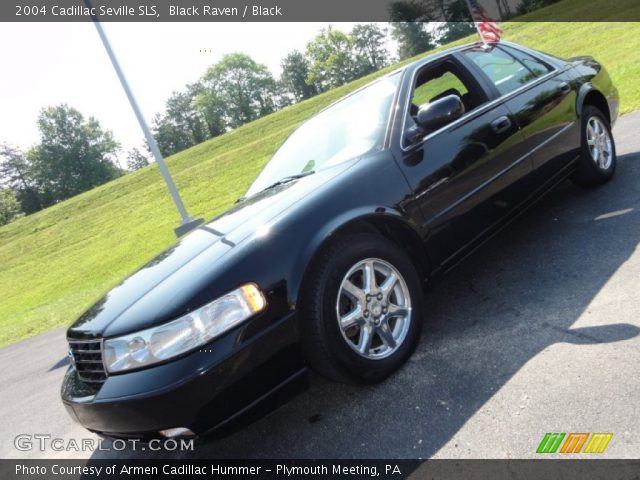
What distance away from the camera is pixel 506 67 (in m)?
3.88

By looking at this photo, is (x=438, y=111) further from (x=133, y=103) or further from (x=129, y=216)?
(x=129, y=216)

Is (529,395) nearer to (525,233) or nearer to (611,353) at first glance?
(611,353)

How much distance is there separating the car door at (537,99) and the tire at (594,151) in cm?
22

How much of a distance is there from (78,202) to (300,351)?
35.6 m

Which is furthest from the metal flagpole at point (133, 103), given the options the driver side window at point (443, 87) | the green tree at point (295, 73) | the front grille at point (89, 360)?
the green tree at point (295, 73)

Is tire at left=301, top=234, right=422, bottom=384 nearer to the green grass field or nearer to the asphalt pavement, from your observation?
the asphalt pavement

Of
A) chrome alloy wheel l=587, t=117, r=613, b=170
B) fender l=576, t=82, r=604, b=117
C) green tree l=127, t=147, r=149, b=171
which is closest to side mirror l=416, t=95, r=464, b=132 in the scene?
fender l=576, t=82, r=604, b=117

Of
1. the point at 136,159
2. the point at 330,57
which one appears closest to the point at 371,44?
the point at 330,57

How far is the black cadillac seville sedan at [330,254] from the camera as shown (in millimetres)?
2059

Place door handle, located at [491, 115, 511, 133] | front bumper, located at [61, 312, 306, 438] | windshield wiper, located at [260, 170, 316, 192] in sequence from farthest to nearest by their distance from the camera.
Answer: door handle, located at [491, 115, 511, 133], windshield wiper, located at [260, 170, 316, 192], front bumper, located at [61, 312, 306, 438]

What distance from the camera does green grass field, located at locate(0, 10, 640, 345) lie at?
11852 millimetres

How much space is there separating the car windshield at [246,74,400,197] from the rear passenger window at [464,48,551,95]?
0.82 meters

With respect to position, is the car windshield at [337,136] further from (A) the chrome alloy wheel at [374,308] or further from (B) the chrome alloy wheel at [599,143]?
(B) the chrome alloy wheel at [599,143]

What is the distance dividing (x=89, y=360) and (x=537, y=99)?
3592 mm
